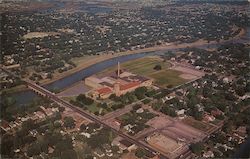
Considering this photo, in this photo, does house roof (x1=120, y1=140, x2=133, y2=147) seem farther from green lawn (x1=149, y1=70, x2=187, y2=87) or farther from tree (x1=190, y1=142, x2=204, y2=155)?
green lawn (x1=149, y1=70, x2=187, y2=87)

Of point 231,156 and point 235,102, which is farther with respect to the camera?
point 235,102

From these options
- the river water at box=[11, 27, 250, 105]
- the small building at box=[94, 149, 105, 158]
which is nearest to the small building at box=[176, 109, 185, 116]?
the small building at box=[94, 149, 105, 158]

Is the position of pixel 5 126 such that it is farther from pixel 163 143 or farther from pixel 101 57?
pixel 101 57

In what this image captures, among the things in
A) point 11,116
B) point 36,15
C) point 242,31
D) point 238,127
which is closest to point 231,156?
point 238,127

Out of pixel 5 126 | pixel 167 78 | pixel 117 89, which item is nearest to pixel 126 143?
pixel 117 89

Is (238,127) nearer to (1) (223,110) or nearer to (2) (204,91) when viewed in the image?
(1) (223,110)

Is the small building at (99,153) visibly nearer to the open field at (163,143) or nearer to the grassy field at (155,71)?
the open field at (163,143)
